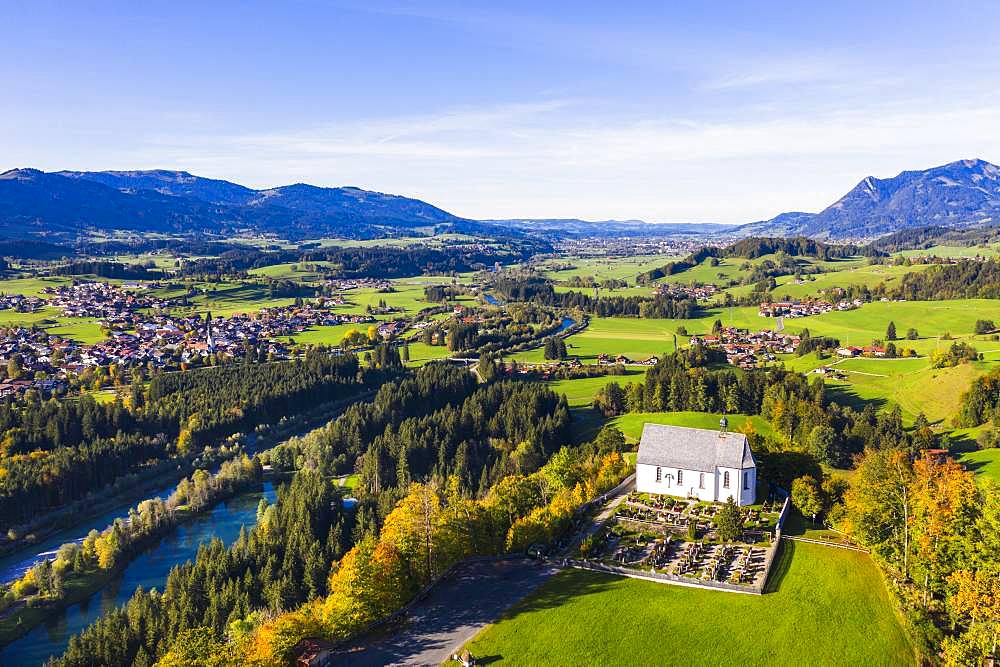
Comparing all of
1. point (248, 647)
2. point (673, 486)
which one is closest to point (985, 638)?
point (673, 486)

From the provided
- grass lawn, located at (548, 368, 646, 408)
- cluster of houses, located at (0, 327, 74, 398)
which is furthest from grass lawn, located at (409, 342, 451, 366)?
cluster of houses, located at (0, 327, 74, 398)

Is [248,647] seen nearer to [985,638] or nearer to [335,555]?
[335,555]

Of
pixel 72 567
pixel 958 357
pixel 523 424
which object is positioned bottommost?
pixel 72 567

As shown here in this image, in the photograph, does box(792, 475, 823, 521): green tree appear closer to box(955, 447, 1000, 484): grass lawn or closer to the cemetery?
the cemetery

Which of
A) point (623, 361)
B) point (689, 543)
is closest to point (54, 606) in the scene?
point (689, 543)

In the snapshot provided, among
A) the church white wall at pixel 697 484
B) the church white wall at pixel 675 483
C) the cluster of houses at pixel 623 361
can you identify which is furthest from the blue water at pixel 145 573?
the cluster of houses at pixel 623 361

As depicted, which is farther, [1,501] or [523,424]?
[523,424]
